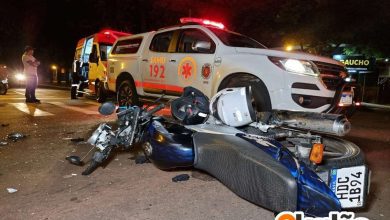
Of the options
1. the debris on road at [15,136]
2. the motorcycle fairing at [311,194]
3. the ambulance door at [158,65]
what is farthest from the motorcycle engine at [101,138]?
the ambulance door at [158,65]

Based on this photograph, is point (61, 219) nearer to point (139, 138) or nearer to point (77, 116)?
point (139, 138)

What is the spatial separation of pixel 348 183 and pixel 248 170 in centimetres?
82

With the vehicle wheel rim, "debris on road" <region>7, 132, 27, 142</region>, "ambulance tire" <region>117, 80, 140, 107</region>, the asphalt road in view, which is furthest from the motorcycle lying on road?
the vehicle wheel rim

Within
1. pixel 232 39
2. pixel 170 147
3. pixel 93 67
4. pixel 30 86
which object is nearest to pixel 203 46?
pixel 232 39

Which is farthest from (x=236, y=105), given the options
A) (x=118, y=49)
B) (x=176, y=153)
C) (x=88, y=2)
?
(x=88, y=2)

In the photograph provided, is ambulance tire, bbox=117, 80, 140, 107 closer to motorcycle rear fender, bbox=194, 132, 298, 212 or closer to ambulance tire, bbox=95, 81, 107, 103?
ambulance tire, bbox=95, 81, 107, 103

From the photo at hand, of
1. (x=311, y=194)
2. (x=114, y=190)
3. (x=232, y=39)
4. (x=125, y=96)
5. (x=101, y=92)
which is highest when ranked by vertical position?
(x=232, y=39)

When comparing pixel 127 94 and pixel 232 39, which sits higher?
pixel 232 39

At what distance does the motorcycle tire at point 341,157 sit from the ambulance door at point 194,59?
2648 millimetres

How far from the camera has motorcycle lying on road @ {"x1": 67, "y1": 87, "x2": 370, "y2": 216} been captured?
220cm

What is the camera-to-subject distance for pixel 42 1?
105 ft

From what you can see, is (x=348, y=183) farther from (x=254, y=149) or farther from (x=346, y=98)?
(x=346, y=98)

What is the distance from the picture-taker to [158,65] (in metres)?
7.02

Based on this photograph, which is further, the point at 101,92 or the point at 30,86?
the point at 101,92
